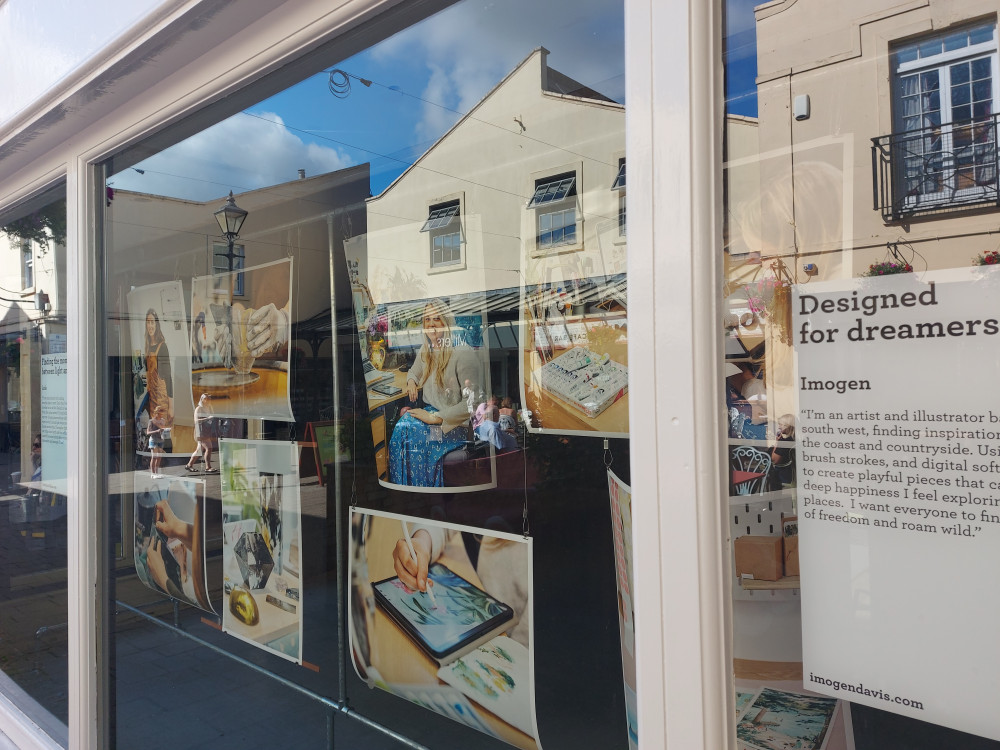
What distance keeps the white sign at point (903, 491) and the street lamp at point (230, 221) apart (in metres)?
2.20

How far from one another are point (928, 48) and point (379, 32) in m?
1.30

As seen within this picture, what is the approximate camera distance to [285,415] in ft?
7.94

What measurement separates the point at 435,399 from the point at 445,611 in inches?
23.0

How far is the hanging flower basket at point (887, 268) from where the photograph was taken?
0.86 meters

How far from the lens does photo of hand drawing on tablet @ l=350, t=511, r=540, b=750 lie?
1.75 m

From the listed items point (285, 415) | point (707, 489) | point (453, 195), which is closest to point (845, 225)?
point (707, 489)

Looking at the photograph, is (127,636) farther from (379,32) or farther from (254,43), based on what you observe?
(379,32)

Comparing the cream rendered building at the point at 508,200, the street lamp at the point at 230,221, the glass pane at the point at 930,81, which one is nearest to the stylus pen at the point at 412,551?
the cream rendered building at the point at 508,200

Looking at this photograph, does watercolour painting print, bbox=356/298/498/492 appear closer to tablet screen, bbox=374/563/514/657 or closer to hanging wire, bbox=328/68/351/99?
tablet screen, bbox=374/563/514/657

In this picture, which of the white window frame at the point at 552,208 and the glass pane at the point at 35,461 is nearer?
the white window frame at the point at 552,208

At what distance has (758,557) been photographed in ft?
3.24

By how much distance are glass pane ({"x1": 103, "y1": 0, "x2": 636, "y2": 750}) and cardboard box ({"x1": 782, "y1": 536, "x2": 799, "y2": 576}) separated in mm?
476

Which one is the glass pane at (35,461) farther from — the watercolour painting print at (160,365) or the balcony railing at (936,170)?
the balcony railing at (936,170)

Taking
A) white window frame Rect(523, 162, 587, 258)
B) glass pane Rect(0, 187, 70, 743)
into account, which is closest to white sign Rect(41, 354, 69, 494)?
glass pane Rect(0, 187, 70, 743)
